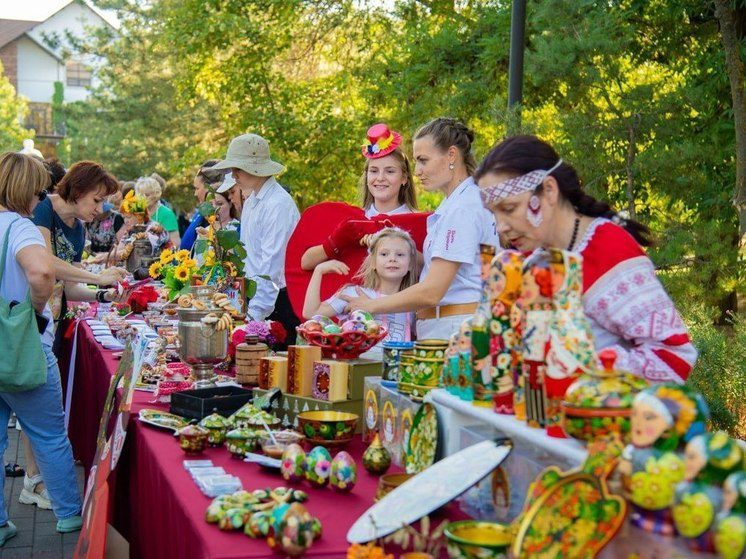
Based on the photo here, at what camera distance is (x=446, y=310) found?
321 cm

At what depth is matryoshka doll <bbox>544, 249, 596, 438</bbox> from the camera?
63.7 inches

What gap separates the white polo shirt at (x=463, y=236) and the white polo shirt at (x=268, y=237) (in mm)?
1568

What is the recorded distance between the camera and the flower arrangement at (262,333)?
3.38 m

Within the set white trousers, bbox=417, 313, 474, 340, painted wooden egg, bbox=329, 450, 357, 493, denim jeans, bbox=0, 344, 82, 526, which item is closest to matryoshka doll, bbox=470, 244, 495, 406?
painted wooden egg, bbox=329, 450, 357, 493

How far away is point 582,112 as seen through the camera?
593 centimetres

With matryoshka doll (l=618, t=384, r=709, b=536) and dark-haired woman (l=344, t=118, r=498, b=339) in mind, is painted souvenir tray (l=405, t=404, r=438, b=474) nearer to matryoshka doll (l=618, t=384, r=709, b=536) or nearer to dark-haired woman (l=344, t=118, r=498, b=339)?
matryoshka doll (l=618, t=384, r=709, b=536)

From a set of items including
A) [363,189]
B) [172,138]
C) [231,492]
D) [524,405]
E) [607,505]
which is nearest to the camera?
[607,505]

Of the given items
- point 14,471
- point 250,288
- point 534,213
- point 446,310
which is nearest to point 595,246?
point 534,213

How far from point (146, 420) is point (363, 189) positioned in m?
1.57

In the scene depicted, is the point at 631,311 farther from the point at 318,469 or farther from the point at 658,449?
the point at 318,469

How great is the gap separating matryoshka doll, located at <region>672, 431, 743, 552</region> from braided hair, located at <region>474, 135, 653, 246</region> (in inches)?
30.8

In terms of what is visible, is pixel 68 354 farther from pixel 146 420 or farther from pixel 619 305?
pixel 619 305

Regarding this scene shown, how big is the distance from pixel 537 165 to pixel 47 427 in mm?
2812

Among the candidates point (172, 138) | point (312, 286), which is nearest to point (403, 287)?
point (312, 286)
